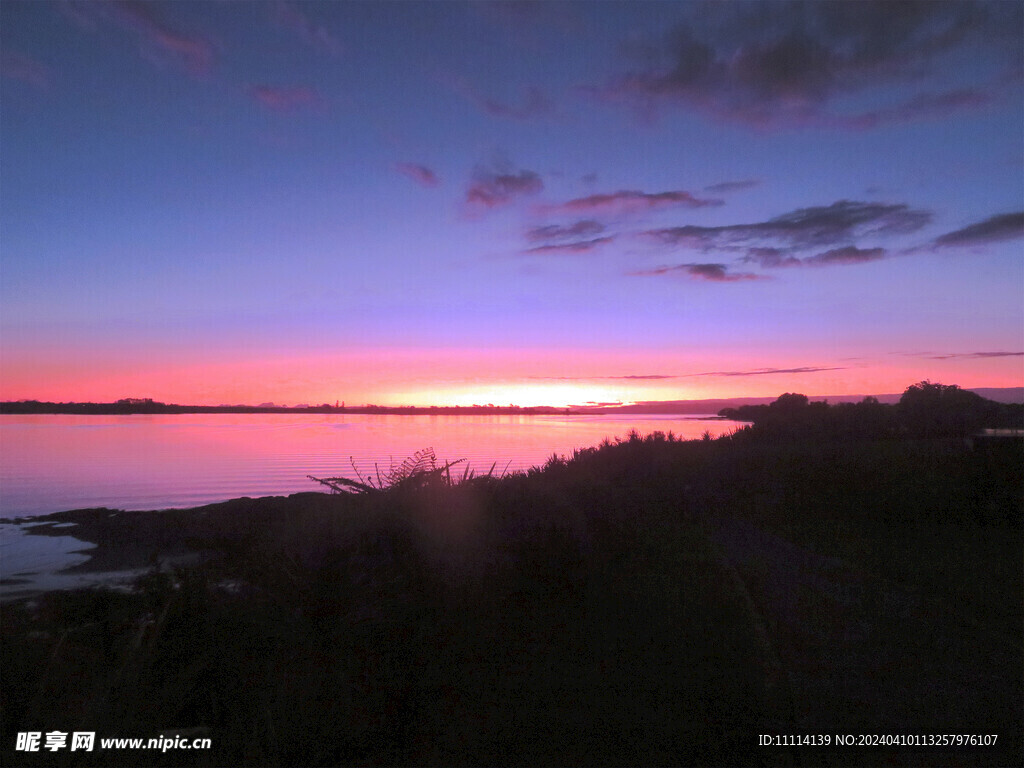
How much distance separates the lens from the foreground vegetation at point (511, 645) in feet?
12.9

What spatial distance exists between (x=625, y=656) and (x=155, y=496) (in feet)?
44.2

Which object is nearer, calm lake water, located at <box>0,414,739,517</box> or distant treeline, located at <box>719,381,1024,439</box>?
calm lake water, located at <box>0,414,739,517</box>

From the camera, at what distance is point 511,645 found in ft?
17.9

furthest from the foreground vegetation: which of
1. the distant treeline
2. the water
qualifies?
Result: the distant treeline

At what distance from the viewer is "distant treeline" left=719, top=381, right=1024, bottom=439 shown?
2591 centimetres

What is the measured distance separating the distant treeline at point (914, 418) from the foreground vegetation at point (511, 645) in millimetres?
19993

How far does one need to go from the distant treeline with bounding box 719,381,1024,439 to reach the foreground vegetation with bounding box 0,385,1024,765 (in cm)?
1999

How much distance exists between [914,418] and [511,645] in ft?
94.1

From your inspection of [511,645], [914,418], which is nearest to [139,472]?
[511,645]

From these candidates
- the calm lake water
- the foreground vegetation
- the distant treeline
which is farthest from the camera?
the distant treeline

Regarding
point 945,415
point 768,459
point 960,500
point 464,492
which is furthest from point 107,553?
point 945,415

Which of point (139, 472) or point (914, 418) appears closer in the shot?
point (139, 472)

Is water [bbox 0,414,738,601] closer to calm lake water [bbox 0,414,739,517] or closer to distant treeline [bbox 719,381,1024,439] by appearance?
calm lake water [bbox 0,414,739,517]

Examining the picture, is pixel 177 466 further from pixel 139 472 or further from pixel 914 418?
pixel 914 418
